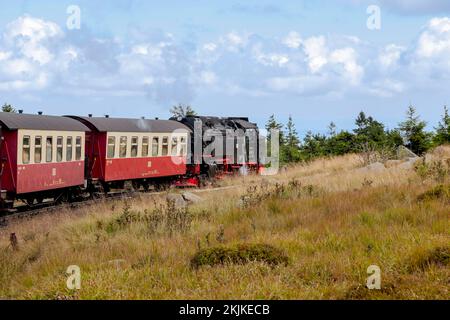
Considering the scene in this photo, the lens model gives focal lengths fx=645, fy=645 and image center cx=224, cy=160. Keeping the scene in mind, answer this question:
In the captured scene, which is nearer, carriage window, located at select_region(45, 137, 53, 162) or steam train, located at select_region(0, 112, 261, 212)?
steam train, located at select_region(0, 112, 261, 212)

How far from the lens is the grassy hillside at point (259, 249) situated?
7727 millimetres

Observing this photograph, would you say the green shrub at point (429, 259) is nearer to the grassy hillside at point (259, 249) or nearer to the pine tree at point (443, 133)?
the grassy hillside at point (259, 249)

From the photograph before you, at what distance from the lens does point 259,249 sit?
9.19 m

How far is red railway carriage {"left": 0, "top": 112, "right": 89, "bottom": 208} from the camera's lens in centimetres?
1958

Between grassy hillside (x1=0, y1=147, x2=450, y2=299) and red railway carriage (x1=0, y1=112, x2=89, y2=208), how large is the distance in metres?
3.58

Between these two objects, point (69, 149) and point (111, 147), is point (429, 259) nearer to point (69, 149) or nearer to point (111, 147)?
point (69, 149)

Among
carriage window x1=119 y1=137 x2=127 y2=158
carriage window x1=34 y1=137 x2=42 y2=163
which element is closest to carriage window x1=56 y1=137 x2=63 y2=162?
carriage window x1=34 y1=137 x2=42 y2=163

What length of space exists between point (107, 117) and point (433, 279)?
21547mm

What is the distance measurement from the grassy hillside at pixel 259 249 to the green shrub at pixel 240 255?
2 centimetres

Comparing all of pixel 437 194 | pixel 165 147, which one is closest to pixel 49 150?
pixel 165 147

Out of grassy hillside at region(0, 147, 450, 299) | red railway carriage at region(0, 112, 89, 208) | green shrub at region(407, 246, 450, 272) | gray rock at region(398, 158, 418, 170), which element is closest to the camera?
grassy hillside at region(0, 147, 450, 299)

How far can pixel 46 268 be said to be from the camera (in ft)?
34.0

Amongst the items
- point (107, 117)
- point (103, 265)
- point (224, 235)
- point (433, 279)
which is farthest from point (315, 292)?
point (107, 117)

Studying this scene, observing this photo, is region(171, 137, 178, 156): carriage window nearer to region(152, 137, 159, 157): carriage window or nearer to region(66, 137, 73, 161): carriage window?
region(152, 137, 159, 157): carriage window
